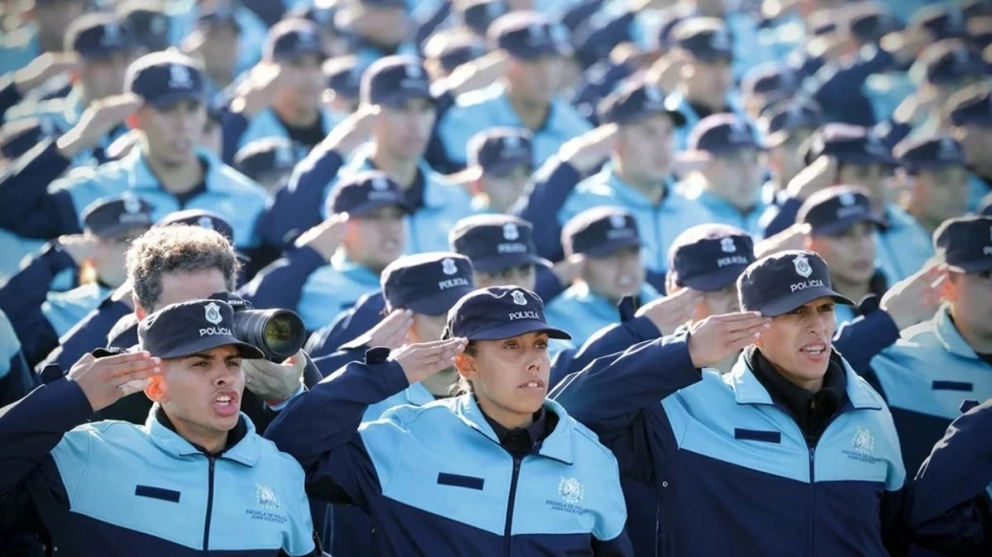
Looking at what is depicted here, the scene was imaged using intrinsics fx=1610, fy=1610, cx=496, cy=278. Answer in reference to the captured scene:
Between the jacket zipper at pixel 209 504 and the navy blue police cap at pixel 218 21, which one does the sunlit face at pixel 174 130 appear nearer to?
the navy blue police cap at pixel 218 21

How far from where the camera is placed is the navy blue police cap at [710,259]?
7215 mm

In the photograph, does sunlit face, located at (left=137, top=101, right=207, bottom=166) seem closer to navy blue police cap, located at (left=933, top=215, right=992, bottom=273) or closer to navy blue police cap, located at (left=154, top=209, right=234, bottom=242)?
navy blue police cap, located at (left=154, top=209, right=234, bottom=242)

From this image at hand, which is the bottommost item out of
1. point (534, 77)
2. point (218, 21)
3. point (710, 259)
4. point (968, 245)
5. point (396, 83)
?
point (710, 259)

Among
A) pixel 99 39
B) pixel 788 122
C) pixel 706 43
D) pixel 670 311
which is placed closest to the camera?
pixel 670 311

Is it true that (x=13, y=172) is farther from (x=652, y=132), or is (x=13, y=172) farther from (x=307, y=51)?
(x=652, y=132)

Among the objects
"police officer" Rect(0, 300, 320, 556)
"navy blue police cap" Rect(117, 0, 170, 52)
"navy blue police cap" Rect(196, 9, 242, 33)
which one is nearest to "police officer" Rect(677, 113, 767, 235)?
"navy blue police cap" Rect(196, 9, 242, 33)

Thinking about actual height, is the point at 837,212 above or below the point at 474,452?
above

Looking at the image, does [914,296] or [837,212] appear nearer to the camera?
[914,296]

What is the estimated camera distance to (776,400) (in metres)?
6.14

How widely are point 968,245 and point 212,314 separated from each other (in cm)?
389

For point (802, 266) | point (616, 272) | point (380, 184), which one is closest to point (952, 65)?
point (616, 272)

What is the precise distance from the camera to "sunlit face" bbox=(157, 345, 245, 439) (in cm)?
540

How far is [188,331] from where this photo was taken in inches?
211

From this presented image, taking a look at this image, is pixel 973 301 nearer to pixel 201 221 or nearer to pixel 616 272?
pixel 616 272
